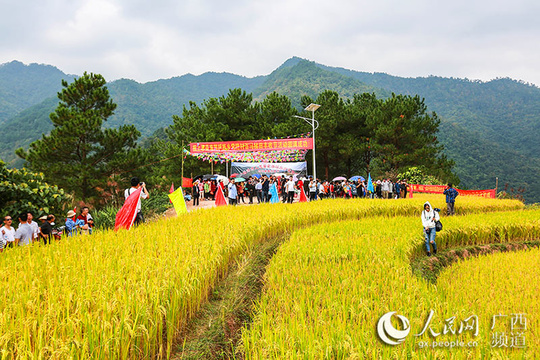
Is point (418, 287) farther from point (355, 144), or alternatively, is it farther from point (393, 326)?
point (355, 144)

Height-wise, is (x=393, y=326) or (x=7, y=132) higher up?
(x=7, y=132)

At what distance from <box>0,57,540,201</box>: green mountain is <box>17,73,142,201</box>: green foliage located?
150ft

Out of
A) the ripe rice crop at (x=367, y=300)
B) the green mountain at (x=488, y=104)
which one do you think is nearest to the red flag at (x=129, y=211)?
the ripe rice crop at (x=367, y=300)

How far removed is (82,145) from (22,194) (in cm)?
1100

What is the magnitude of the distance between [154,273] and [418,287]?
3.30m

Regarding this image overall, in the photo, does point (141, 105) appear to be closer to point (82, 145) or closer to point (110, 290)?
point (82, 145)

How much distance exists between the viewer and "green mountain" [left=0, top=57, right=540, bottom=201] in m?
53.7

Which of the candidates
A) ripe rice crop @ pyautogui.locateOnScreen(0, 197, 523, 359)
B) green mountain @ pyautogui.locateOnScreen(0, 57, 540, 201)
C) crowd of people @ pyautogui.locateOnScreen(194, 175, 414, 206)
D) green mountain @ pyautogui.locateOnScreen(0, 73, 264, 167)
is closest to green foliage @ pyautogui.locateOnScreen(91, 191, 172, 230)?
crowd of people @ pyautogui.locateOnScreen(194, 175, 414, 206)

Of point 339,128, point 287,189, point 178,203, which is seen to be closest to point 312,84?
point 339,128

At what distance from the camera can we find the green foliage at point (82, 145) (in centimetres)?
1593

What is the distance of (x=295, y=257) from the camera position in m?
5.34

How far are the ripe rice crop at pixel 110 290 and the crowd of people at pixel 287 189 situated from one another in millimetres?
8844

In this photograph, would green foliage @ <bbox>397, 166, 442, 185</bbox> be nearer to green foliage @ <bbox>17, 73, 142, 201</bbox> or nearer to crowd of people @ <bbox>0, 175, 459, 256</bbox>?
crowd of people @ <bbox>0, 175, 459, 256</bbox>

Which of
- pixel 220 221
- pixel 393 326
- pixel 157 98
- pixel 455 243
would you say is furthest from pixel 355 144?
pixel 157 98
